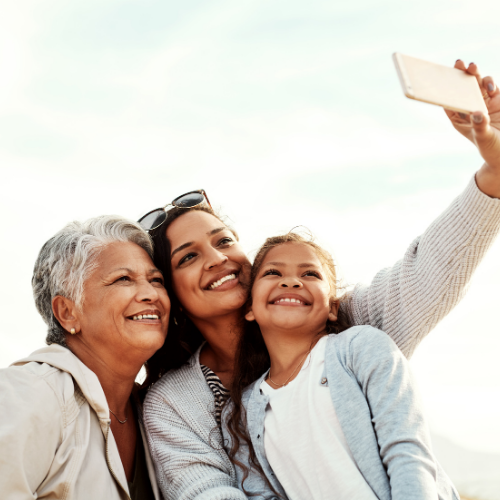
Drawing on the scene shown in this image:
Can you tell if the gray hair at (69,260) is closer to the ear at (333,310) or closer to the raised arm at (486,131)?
the ear at (333,310)

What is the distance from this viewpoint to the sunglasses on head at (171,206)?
3.81 meters

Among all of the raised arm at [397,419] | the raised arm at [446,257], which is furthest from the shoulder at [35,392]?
the raised arm at [446,257]

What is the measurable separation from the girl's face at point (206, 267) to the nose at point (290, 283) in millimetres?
368

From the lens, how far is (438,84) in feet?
6.93

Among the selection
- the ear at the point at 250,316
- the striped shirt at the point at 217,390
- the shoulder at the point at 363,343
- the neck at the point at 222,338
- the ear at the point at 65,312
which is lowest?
the striped shirt at the point at 217,390

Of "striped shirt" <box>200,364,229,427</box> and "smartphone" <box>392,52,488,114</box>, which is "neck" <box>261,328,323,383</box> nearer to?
"striped shirt" <box>200,364,229,427</box>

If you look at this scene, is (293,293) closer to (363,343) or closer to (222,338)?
(363,343)

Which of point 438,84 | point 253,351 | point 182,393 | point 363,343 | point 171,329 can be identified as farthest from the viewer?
point 171,329

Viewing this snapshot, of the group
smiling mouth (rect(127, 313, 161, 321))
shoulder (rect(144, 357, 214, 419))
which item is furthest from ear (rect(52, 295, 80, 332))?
shoulder (rect(144, 357, 214, 419))

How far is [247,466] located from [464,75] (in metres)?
2.17

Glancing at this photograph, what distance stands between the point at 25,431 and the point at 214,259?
1.42 m

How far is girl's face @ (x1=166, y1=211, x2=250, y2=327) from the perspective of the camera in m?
3.39

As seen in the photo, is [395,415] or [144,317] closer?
[395,415]

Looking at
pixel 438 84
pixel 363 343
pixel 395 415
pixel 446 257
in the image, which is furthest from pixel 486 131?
pixel 395 415
